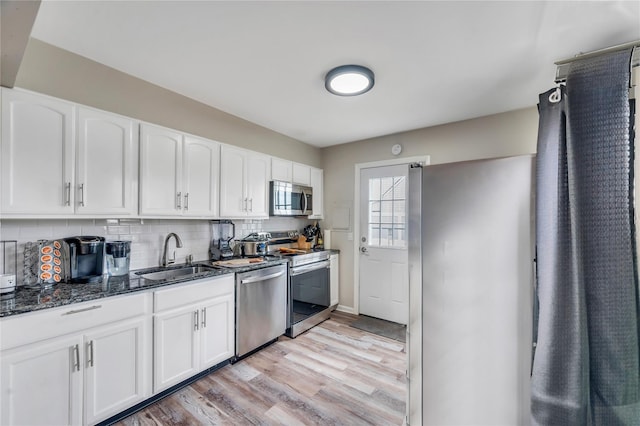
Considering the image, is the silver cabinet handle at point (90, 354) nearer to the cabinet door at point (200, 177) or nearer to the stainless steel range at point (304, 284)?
the cabinet door at point (200, 177)

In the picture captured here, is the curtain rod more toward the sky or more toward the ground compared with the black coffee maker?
more toward the sky

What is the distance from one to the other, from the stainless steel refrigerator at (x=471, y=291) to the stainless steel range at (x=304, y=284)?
2.00 metres

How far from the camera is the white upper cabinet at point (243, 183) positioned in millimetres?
2812

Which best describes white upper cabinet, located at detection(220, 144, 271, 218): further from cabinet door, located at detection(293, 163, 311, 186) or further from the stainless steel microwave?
cabinet door, located at detection(293, 163, 311, 186)

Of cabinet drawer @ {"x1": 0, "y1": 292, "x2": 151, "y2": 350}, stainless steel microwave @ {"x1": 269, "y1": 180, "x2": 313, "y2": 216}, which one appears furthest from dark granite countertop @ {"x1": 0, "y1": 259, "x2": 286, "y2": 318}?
stainless steel microwave @ {"x1": 269, "y1": 180, "x2": 313, "y2": 216}

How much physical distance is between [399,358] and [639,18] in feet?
9.77

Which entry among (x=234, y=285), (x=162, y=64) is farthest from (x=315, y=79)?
(x=234, y=285)

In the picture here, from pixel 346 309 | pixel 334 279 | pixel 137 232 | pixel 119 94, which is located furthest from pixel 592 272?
pixel 346 309

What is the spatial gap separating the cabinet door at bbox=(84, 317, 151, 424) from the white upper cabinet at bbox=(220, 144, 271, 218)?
1285 millimetres

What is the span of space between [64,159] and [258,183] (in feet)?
5.55

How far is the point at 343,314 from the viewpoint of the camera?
396 cm

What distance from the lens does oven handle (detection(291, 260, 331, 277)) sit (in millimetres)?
3193

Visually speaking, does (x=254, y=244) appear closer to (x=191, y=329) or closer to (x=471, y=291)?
(x=191, y=329)

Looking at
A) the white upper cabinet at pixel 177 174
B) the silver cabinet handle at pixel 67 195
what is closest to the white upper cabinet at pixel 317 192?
the white upper cabinet at pixel 177 174
